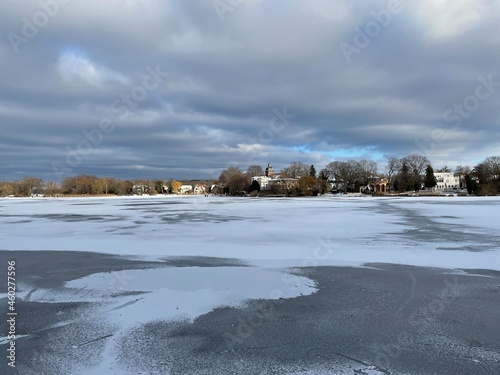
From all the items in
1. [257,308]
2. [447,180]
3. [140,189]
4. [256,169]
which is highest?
[256,169]

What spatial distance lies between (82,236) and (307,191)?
73.6 meters

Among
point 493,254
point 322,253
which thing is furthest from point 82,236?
point 493,254

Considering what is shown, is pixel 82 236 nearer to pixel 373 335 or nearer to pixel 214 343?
pixel 214 343

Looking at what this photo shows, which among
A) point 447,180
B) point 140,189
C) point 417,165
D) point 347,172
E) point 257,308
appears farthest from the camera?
point 140,189

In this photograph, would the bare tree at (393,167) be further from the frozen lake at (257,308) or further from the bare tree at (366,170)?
the frozen lake at (257,308)

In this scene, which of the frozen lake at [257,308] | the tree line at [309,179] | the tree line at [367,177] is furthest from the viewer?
the tree line at [309,179]

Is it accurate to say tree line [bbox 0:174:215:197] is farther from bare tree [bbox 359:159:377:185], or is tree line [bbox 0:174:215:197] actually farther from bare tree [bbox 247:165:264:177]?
bare tree [bbox 359:159:377:185]

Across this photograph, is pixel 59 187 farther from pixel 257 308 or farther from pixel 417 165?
pixel 257 308

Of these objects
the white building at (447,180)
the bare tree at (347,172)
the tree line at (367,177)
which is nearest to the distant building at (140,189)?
→ the tree line at (367,177)

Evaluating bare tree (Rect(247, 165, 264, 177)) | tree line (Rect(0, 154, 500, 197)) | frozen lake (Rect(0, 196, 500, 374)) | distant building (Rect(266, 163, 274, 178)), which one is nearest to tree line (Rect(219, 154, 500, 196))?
tree line (Rect(0, 154, 500, 197))

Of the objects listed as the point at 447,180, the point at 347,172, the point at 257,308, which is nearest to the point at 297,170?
the point at 347,172

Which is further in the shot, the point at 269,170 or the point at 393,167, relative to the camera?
the point at 269,170

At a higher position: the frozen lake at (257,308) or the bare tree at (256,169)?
the bare tree at (256,169)

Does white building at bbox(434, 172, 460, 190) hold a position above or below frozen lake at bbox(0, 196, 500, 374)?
above
